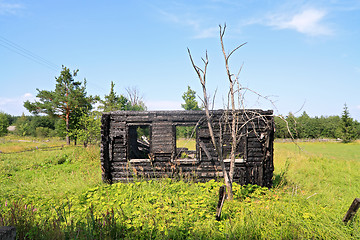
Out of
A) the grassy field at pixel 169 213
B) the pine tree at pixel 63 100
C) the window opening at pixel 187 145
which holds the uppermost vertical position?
the pine tree at pixel 63 100

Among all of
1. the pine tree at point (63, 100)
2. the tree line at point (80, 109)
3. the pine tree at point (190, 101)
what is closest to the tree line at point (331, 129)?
the tree line at point (80, 109)

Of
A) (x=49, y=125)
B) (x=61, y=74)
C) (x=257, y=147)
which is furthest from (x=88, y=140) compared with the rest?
(x=49, y=125)

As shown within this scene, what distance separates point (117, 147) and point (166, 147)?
1.94 m

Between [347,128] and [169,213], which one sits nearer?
[169,213]

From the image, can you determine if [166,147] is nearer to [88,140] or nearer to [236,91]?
[236,91]

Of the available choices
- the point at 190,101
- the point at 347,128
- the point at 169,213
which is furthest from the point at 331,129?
the point at 169,213

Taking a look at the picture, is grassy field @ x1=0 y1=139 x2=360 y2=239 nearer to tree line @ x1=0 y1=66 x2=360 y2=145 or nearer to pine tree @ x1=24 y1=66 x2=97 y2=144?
tree line @ x1=0 y1=66 x2=360 y2=145

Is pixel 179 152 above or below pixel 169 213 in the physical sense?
above

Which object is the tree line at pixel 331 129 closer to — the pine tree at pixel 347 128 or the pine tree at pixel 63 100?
the pine tree at pixel 347 128

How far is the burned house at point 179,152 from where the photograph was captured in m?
8.61

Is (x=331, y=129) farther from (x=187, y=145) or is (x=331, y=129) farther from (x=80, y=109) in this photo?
(x=80, y=109)

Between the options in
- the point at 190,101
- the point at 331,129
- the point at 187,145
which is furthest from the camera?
the point at 331,129

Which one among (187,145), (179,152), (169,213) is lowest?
(169,213)

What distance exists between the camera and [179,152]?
8.45m
